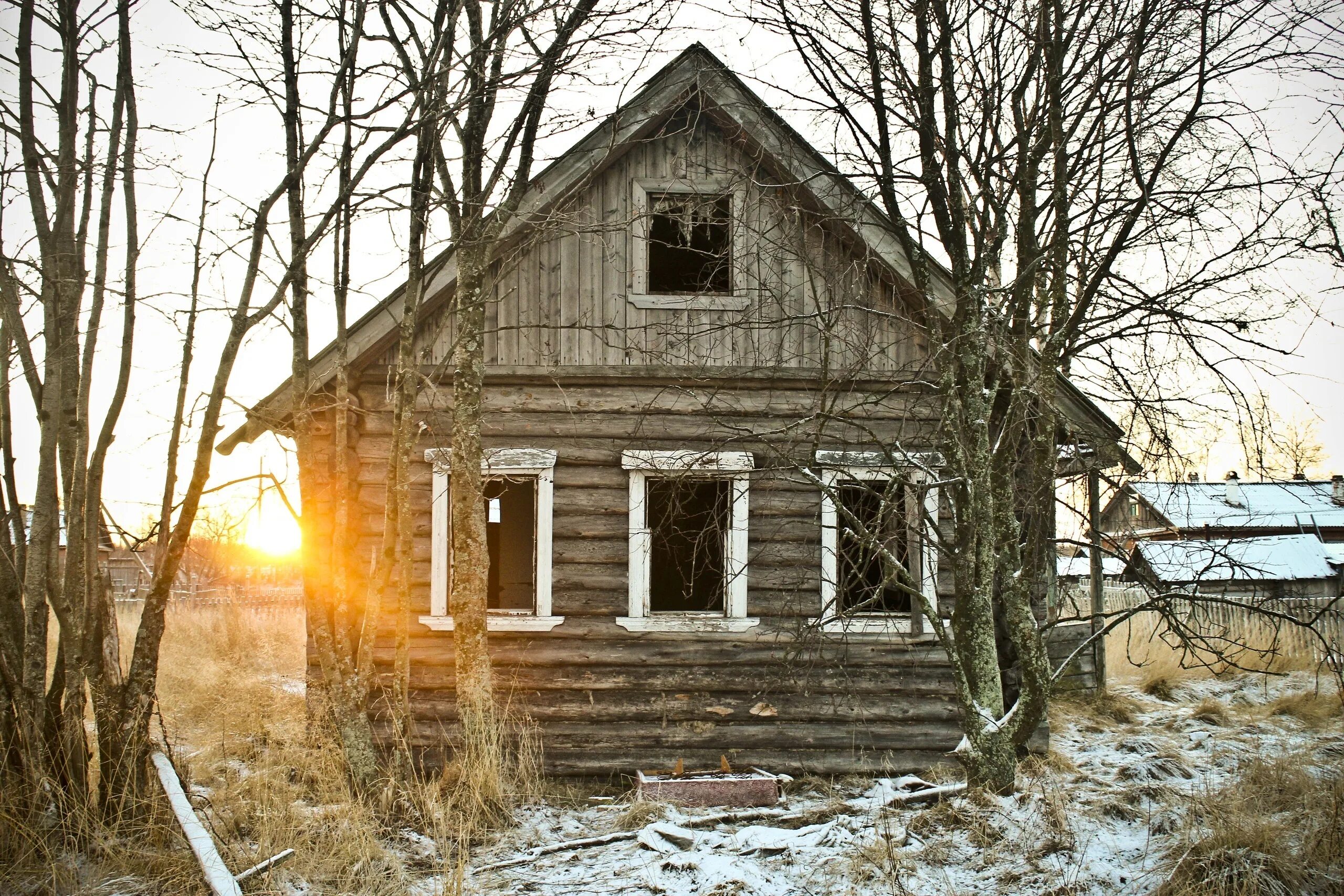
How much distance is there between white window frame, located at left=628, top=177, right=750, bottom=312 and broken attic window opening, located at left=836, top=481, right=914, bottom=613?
1.86 meters

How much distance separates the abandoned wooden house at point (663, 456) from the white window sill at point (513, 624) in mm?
16

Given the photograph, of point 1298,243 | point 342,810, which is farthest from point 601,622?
point 1298,243

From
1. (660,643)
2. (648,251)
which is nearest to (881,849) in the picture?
(660,643)

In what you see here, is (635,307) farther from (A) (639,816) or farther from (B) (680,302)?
(A) (639,816)

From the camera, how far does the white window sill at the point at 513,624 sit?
284 inches

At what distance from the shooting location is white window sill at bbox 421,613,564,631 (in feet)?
23.7

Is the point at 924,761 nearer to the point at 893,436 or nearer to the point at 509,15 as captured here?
the point at 893,436

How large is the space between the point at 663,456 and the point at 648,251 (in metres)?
→ 1.74

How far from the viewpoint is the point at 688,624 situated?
734 cm

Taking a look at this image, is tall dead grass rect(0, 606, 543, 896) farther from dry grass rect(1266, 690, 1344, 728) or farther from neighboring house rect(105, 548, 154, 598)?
neighboring house rect(105, 548, 154, 598)

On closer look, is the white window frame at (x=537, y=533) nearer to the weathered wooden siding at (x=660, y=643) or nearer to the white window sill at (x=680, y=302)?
the weathered wooden siding at (x=660, y=643)

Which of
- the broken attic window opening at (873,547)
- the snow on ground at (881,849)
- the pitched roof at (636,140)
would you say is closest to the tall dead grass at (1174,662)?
the broken attic window opening at (873,547)

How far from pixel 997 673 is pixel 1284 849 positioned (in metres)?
1.47

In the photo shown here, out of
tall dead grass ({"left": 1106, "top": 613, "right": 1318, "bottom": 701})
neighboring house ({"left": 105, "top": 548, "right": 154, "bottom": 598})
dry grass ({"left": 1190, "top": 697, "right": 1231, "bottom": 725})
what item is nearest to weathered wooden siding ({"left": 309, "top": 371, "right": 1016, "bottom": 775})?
dry grass ({"left": 1190, "top": 697, "right": 1231, "bottom": 725})
